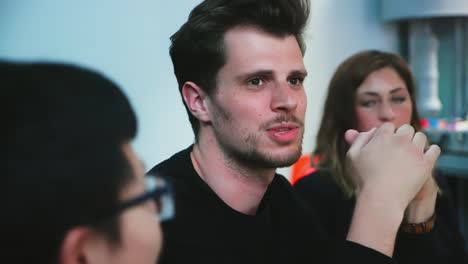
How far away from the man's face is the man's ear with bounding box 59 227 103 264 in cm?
50

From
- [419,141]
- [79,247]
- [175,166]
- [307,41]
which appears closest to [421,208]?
[419,141]

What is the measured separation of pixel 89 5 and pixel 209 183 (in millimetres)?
887

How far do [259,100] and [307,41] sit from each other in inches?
69.4

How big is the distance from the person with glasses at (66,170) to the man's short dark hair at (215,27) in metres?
0.51

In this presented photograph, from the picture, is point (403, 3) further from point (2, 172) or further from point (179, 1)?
point (2, 172)

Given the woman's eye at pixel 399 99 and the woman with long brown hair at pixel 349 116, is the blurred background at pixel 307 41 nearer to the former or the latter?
the woman with long brown hair at pixel 349 116

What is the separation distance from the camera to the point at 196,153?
0.99m

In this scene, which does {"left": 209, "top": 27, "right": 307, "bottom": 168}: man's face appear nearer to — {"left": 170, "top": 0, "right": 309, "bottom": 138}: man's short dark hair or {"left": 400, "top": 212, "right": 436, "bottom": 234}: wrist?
{"left": 170, "top": 0, "right": 309, "bottom": 138}: man's short dark hair

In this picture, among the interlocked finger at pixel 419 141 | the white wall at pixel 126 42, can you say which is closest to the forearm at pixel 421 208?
the interlocked finger at pixel 419 141

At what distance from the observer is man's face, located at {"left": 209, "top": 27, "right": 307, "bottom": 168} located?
925 millimetres

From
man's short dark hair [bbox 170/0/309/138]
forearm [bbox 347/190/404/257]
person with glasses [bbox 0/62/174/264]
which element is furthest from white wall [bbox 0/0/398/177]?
person with glasses [bbox 0/62/174/264]

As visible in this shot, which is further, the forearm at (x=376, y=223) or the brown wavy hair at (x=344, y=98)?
the brown wavy hair at (x=344, y=98)

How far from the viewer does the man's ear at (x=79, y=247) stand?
434mm

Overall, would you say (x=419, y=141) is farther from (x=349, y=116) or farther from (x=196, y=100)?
(x=349, y=116)
